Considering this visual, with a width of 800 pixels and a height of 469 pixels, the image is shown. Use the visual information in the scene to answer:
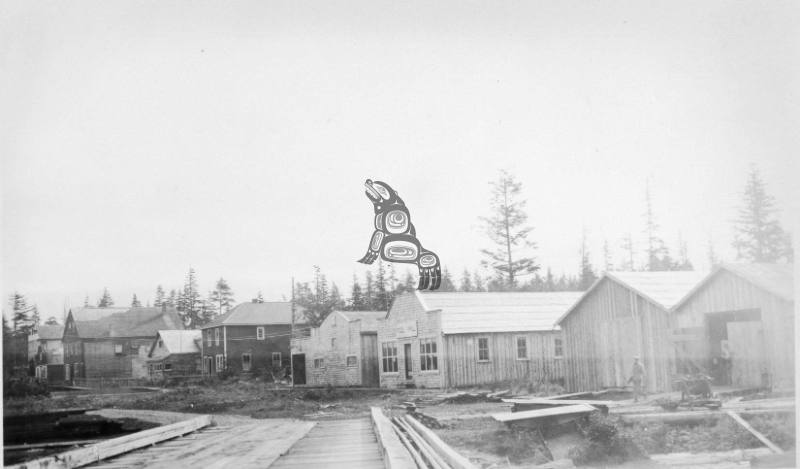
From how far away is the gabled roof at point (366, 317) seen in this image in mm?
8820

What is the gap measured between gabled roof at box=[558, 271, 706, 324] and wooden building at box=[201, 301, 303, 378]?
3515 mm

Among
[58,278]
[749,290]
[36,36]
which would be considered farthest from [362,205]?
[749,290]

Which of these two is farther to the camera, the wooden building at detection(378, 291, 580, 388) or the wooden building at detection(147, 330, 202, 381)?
the wooden building at detection(378, 291, 580, 388)

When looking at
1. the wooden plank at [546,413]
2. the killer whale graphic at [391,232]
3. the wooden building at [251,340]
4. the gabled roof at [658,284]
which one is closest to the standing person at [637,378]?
the gabled roof at [658,284]

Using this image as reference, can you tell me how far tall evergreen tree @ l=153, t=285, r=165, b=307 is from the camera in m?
8.00

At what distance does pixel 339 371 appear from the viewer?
361 inches

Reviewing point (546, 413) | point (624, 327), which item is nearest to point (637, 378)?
point (624, 327)

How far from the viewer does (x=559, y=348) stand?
9.16 m

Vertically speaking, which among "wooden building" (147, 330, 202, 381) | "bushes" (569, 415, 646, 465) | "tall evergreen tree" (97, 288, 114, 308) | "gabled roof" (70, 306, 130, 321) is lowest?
"bushes" (569, 415, 646, 465)

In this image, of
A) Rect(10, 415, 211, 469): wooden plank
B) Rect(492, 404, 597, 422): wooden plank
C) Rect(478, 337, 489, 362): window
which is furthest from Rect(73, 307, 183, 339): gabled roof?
Rect(492, 404, 597, 422): wooden plank

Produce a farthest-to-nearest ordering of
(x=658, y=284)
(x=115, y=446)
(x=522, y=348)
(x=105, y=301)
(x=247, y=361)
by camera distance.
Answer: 1. (x=522, y=348)
2. (x=658, y=284)
3. (x=247, y=361)
4. (x=105, y=301)
5. (x=115, y=446)

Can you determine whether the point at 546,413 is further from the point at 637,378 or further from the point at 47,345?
the point at 47,345

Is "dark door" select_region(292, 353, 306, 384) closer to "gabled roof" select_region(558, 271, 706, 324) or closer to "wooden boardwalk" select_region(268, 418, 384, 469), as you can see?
"wooden boardwalk" select_region(268, 418, 384, 469)

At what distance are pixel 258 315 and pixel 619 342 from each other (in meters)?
4.64
